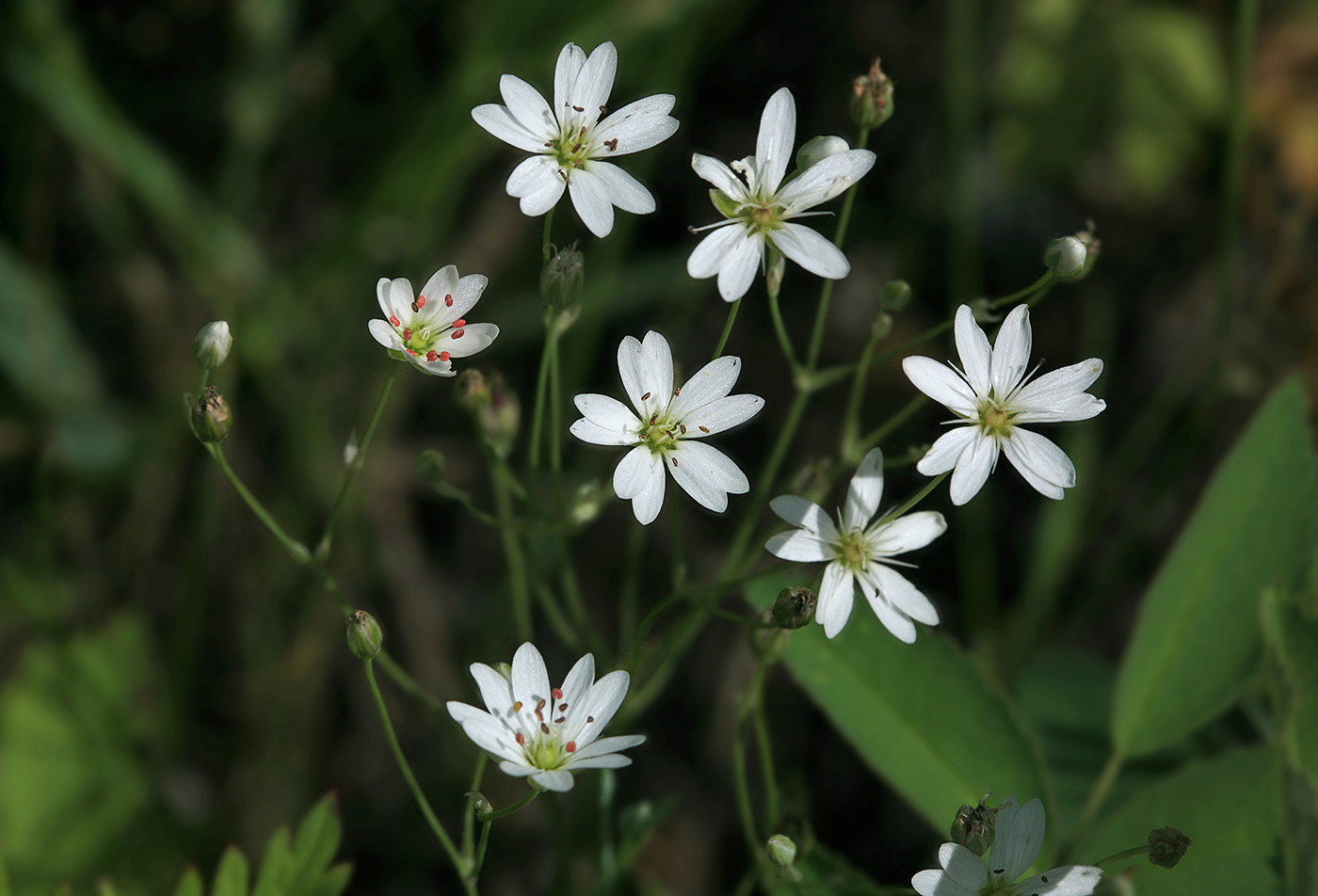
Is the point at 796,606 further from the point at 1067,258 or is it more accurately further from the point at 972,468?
the point at 1067,258

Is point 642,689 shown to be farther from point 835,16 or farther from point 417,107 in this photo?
point 835,16

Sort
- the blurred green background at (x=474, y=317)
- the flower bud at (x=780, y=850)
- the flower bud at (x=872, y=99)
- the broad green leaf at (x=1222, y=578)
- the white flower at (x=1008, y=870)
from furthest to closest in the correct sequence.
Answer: the blurred green background at (x=474, y=317) < the broad green leaf at (x=1222, y=578) < the flower bud at (x=872, y=99) < the flower bud at (x=780, y=850) < the white flower at (x=1008, y=870)

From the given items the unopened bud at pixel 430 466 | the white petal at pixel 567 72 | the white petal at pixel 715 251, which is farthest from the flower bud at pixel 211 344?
the white petal at pixel 715 251

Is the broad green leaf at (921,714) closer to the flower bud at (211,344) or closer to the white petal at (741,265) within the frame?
the white petal at (741,265)

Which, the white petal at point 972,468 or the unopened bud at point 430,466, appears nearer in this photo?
the white petal at point 972,468

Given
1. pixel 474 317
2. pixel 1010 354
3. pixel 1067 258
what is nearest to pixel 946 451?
pixel 1010 354

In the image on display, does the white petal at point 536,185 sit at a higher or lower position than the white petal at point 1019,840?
higher

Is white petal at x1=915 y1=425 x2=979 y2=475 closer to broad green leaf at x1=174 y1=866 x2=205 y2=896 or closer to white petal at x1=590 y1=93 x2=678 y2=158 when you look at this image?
white petal at x1=590 y1=93 x2=678 y2=158
